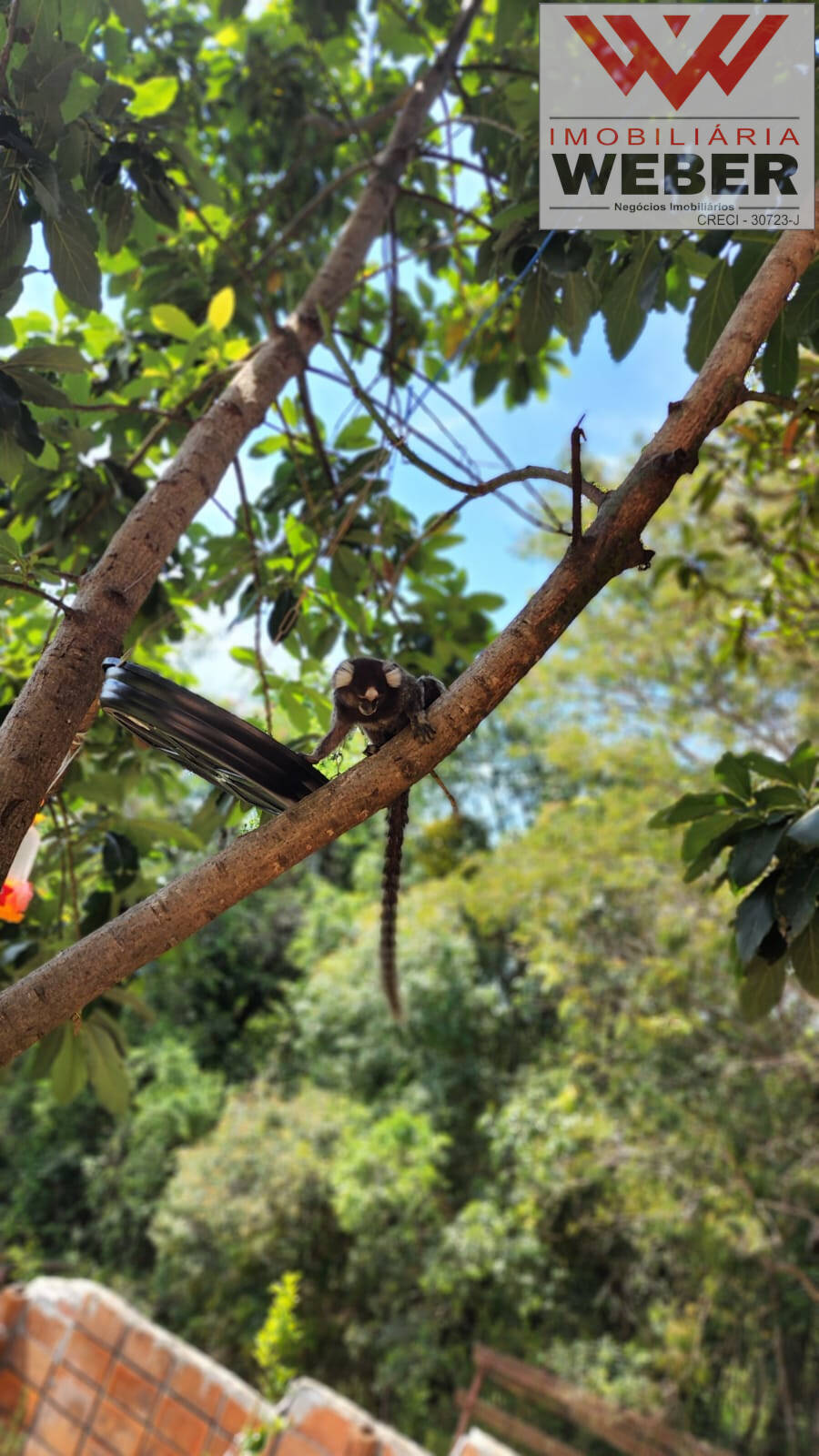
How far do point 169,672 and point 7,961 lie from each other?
2.65 ft

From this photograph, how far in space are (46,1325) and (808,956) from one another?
4.56m

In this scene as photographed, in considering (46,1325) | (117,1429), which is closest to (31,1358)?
(46,1325)

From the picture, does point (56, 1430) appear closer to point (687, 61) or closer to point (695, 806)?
point (695, 806)

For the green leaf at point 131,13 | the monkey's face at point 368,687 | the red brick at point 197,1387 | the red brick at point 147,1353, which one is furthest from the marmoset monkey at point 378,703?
the red brick at point 147,1353

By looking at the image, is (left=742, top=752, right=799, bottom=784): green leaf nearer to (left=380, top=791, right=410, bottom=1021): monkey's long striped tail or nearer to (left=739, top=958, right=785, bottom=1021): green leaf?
(left=739, top=958, right=785, bottom=1021): green leaf

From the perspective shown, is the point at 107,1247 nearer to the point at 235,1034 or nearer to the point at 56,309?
the point at 235,1034

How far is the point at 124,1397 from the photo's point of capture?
4086mm

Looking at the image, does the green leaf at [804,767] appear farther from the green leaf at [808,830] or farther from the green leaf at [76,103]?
the green leaf at [76,103]

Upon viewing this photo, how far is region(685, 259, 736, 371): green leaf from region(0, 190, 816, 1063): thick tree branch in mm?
643

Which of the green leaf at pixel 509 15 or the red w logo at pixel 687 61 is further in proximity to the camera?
the green leaf at pixel 509 15

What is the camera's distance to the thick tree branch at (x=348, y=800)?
2.62 feet

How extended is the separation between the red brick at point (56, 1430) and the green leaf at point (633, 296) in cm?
491

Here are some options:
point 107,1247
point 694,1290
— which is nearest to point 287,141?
point 694,1290

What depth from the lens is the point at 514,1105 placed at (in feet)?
19.6
